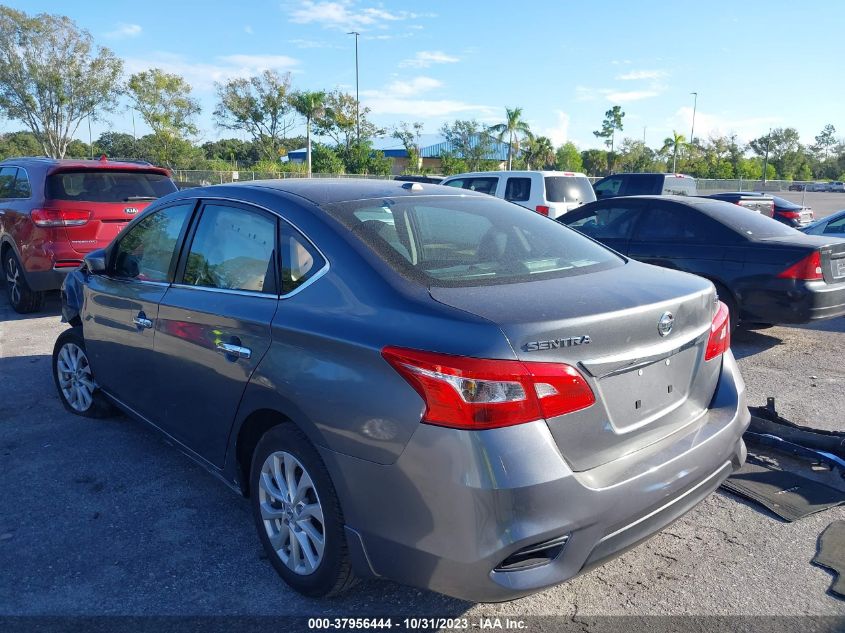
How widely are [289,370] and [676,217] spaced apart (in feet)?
19.2

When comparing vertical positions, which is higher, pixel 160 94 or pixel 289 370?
pixel 160 94

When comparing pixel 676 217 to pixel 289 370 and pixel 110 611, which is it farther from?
pixel 110 611

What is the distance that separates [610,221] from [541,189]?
15.5ft

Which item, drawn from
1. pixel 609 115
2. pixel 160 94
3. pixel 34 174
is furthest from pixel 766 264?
pixel 609 115

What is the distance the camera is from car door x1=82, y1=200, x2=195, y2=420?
12.2ft

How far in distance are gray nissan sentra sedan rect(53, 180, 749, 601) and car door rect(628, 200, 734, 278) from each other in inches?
153

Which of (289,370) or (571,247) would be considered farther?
(571,247)

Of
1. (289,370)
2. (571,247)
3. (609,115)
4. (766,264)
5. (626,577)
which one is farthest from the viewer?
(609,115)

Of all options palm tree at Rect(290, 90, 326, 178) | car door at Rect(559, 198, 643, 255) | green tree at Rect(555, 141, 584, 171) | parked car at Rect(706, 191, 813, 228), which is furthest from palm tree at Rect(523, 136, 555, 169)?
car door at Rect(559, 198, 643, 255)

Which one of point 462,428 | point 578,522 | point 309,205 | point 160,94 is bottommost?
point 578,522

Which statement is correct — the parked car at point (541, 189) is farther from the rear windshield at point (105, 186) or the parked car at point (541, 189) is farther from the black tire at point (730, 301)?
the rear windshield at point (105, 186)

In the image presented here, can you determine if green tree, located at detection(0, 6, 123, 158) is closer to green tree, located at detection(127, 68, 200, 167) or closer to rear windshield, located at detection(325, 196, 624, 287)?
green tree, located at detection(127, 68, 200, 167)

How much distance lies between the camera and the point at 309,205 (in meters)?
3.01

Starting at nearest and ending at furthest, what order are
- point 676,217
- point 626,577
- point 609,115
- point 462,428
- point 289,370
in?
1. point 462,428
2. point 289,370
3. point 626,577
4. point 676,217
5. point 609,115
